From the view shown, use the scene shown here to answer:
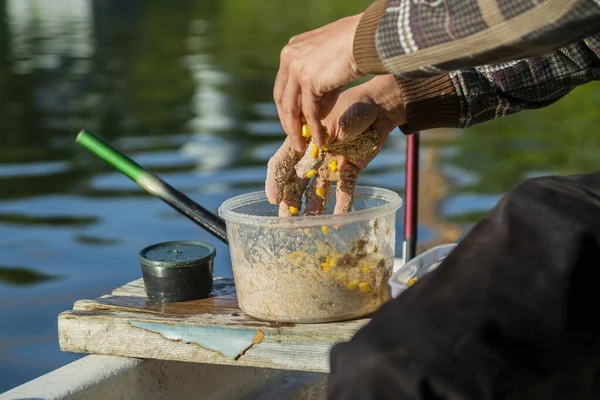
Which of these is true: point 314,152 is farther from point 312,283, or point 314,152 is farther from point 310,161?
point 312,283

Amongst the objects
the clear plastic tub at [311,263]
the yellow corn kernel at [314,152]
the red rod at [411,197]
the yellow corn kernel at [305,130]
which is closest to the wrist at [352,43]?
the yellow corn kernel at [305,130]

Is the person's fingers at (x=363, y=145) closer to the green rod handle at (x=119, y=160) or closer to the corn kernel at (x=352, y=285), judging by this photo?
the corn kernel at (x=352, y=285)

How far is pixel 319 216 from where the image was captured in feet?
6.47

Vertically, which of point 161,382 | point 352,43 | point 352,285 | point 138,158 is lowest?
point 138,158

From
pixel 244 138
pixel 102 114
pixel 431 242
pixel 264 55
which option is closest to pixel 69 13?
pixel 264 55

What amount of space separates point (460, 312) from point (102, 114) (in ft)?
31.4

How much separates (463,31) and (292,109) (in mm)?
494

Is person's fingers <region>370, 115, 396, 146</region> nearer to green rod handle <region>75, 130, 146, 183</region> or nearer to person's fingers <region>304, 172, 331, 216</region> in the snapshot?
person's fingers <region>304, 172, 331, 216</region>

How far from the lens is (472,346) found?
1.04m

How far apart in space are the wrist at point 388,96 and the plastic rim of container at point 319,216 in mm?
194

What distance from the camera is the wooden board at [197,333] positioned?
1978 millimetres

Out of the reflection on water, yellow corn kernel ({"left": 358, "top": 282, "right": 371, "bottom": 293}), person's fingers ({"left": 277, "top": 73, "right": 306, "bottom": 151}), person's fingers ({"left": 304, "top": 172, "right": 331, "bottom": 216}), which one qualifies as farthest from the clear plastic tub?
the reflection on water

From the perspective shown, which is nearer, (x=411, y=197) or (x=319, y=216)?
(x=319, y=216)

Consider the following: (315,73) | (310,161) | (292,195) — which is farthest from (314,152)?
(315,73)
